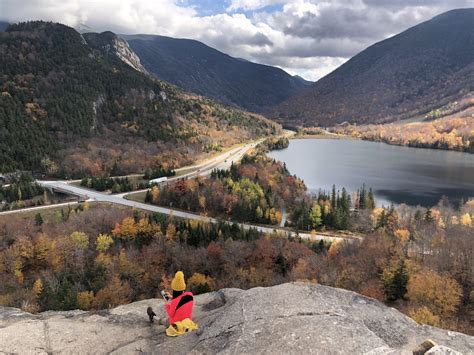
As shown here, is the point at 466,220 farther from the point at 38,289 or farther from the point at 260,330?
the point at 260,330

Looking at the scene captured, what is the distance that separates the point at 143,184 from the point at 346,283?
2860 inches

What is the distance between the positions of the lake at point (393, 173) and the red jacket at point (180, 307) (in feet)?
301

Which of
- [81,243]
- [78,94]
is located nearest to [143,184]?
[81,243]

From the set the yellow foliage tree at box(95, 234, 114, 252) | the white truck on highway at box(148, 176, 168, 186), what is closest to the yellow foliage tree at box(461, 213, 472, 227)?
the yellow foliage tree at box(95, 234, 114, 252)

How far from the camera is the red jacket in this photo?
533 inches

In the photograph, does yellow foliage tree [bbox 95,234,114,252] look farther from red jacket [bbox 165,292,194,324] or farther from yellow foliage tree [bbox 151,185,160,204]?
red jacket [bbox 165,292,194,324]

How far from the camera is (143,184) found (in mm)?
103812

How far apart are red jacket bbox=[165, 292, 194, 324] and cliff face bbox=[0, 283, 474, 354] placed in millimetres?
685

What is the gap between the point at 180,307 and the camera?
532 inches

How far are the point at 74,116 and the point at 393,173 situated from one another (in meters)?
122

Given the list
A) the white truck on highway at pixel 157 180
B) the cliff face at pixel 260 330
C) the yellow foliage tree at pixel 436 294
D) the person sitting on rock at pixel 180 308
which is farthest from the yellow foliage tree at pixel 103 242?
the person sitting on rock at pixel 180 308

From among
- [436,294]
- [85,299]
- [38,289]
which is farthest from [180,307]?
[38,289]

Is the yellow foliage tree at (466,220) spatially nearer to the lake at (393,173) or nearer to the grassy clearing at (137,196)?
the lake at (393,173)

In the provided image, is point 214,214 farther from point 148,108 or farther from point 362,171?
point 148,108
